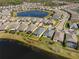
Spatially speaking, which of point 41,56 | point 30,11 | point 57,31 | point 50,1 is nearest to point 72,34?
point 57,31

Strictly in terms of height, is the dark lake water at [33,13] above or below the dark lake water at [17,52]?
above

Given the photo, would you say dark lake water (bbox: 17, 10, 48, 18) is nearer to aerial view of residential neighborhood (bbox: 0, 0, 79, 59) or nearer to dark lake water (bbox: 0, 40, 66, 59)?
aerial view of residential neighborhood (bbox: 0, 0, 79, 59)

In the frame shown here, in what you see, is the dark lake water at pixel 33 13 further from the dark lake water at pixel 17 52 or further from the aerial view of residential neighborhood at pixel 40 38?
the dark lake water at pixel 17 52

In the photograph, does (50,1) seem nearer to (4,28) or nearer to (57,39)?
(4,28)

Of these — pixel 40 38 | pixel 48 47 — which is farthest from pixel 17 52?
pixel 40 38

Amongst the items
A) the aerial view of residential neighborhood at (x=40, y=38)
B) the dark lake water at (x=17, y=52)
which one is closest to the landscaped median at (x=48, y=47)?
the aerial view of residential neighborhood at (x=40, y=38)

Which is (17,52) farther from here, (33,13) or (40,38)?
(33,13)
